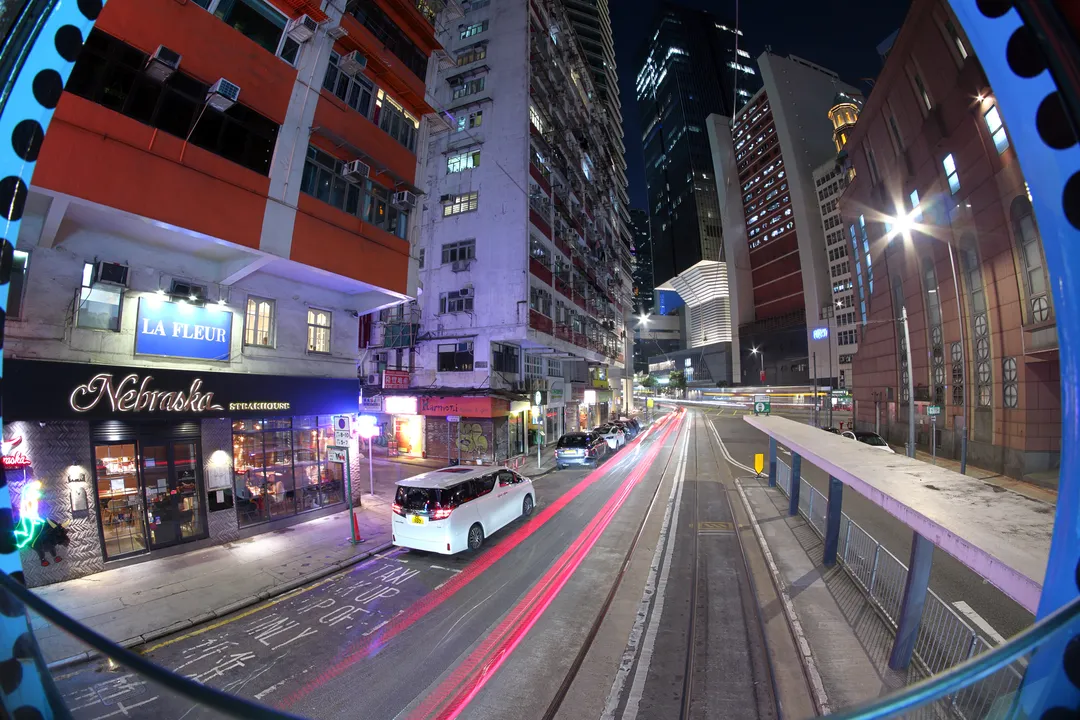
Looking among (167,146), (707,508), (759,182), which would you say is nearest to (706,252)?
(759,182)

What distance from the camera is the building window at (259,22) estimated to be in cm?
1010

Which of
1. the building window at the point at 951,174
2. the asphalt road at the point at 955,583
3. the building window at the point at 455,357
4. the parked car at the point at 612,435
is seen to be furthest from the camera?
the parked car at the point at 612,435

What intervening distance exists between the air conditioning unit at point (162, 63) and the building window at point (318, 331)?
257 inches

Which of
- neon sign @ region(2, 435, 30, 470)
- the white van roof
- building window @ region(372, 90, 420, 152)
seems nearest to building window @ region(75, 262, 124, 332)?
neon sign @ region(2, 435, 30, 470)

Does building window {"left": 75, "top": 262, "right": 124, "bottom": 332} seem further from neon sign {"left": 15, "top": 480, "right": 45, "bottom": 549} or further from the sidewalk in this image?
the sidewalk

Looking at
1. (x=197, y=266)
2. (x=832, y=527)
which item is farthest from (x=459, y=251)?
(x=832, y=527)

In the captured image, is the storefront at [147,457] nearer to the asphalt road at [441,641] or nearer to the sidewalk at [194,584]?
the sidewalk at [194,584]

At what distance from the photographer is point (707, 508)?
13.7m

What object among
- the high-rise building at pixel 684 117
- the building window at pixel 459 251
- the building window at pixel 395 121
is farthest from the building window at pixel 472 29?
the high-rise building at pixel 684 117

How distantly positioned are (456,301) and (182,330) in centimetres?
1560

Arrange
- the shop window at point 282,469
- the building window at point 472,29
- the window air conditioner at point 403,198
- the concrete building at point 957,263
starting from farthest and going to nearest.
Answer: the building window at point 472,29
the concrete building at point 957,263
the window air conditioner at point 403,198
the shop window at point 282,469

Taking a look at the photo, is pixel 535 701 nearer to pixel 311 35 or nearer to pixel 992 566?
pixel 992 566

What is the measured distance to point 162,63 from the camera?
8.66m

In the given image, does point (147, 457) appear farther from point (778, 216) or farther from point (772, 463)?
point (778, 216)
